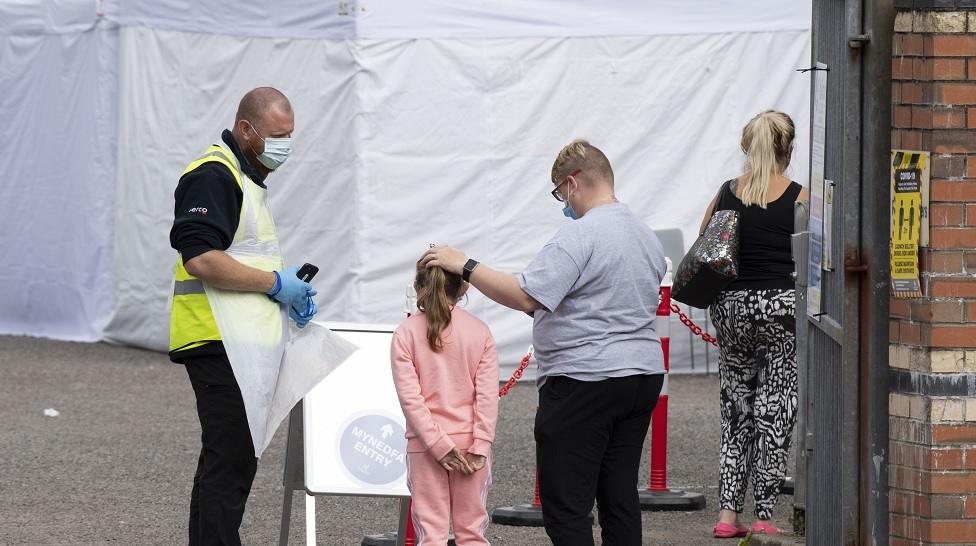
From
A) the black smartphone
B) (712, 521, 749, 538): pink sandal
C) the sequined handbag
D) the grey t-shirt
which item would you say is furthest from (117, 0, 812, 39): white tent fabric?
the grey t-shirt

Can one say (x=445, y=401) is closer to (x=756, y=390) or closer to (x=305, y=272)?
(x=305, y=272)

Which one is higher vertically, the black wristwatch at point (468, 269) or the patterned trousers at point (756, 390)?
the black wristwatch at point (468, 269)

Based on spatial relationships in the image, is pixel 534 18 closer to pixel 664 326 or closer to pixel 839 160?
pixel 664 326

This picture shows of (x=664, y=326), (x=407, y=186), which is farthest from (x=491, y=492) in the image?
(x=407, y=186)

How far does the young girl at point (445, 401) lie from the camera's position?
540cm

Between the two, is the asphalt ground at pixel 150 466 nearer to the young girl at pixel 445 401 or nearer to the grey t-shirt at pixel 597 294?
the young girl at pixel 445 401

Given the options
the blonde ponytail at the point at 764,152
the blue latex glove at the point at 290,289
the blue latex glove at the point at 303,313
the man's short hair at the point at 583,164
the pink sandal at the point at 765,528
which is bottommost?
the pink sandal at the point at 765,528

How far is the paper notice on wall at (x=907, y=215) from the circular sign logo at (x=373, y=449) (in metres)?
2.34

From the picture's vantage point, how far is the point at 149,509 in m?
7.78

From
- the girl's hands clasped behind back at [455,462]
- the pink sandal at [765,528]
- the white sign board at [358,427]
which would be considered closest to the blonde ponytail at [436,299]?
the girl's hands clasped behind back at [455,462]

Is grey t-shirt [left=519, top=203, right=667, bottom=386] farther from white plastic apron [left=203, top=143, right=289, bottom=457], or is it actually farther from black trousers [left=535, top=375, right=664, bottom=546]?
white plastic apron [left=203, top=143, right=289, bottom=457]

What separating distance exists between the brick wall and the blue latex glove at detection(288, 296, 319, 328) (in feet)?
7.43

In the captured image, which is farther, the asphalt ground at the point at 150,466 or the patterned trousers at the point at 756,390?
the asphalt ground at the point at 150,466

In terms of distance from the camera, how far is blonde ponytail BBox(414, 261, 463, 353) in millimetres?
5395
